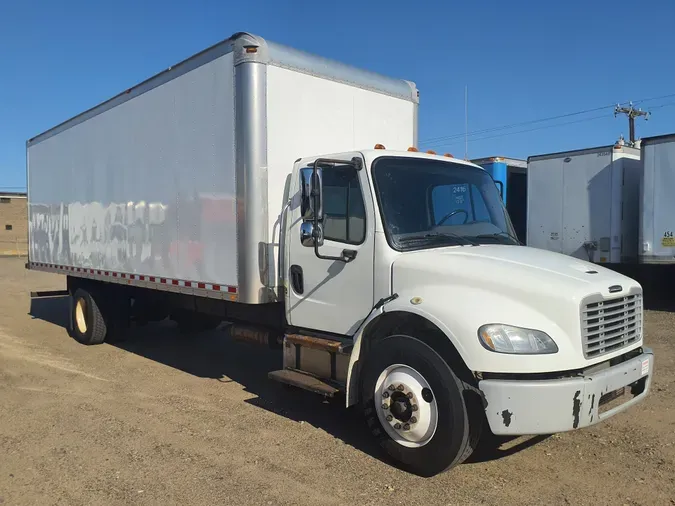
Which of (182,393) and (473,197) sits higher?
(473,197)

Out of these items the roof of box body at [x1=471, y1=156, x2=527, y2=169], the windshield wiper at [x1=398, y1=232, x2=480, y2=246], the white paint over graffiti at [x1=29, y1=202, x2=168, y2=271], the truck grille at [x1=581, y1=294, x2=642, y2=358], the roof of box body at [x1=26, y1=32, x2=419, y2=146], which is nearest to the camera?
the truck grille at [x1=581, y1=294, x2=642, y2=358]

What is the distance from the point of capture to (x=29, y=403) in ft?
20.7

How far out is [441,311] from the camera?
13.9ft

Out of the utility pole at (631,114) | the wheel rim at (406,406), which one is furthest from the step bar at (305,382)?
the utility pole at (631,114)

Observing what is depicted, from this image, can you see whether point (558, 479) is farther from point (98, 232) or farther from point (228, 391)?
point (98, 232)

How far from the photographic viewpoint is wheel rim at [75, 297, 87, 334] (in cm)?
959

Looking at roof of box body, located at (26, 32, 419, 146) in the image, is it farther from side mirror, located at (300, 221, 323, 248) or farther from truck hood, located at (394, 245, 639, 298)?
truck hood, located at (394, 245, 639, 298)

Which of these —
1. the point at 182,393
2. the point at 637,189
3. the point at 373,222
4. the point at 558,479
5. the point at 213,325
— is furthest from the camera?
the point at 637,189

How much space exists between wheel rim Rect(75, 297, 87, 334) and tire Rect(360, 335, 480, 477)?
6387mm

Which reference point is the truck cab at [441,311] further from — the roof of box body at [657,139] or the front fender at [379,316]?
the roof of box body at [657,139]

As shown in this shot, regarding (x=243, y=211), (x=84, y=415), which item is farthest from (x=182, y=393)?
(x=243, y=211)

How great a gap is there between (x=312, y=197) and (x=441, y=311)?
4.76 feet

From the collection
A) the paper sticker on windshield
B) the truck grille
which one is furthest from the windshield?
the paper sticker on windshield

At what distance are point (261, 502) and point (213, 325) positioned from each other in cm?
627
